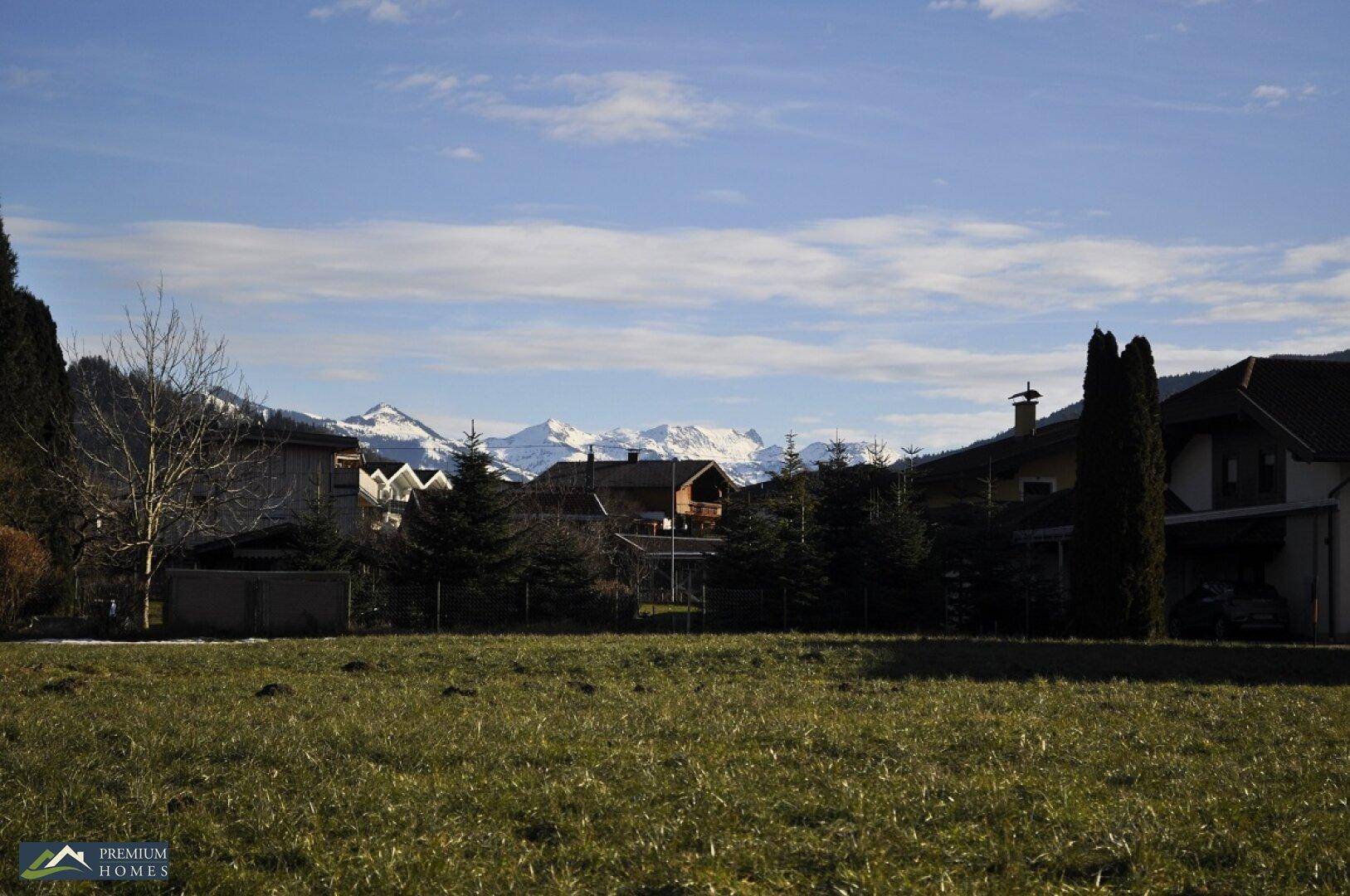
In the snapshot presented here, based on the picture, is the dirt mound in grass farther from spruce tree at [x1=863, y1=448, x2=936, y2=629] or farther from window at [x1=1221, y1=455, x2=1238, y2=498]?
window at [x1=1221, y1=455, x2=1238, y2=498]

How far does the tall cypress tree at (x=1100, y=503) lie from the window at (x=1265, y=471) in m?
7.02

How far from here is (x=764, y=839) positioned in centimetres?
677

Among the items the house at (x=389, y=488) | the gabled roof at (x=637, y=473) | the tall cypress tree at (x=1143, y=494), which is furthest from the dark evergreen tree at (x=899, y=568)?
the gabled roof at (x=637, y=473)

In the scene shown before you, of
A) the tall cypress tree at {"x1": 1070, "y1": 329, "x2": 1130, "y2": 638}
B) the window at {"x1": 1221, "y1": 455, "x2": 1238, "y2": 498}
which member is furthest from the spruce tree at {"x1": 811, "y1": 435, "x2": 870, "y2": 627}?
the window at {"x1": 1221, "y1": 455, "x2": 1238, "y2": 498}

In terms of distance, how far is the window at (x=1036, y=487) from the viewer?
1797 inches

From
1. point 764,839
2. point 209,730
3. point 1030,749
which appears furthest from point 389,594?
point 764,839

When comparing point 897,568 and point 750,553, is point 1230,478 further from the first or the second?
point 750,553

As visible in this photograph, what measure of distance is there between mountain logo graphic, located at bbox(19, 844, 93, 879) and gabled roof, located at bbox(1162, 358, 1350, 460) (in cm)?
2942

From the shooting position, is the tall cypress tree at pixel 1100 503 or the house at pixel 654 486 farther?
the house at pixel 654 486

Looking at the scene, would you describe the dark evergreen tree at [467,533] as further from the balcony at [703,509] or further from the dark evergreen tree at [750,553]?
the balcony at [703,509]

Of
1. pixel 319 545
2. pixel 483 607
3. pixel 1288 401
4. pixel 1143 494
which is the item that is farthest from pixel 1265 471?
pixel 319 545

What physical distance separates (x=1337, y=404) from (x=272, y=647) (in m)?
27.9

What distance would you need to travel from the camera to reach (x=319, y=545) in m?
33.2

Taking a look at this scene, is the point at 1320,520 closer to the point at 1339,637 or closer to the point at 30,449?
the point at 1339,637
